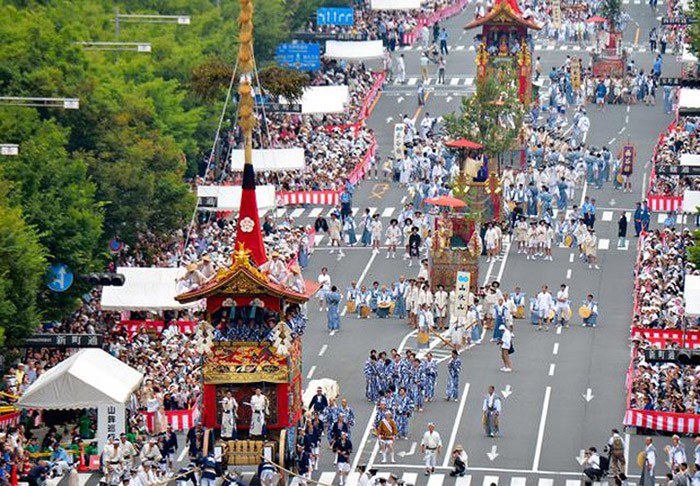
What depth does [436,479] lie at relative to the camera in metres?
87.6

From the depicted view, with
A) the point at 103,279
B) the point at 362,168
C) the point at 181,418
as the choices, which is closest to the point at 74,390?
the point at 181,418

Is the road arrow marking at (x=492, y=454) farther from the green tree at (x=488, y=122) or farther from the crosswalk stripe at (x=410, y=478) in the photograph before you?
the green tree at (x=488, y=122)

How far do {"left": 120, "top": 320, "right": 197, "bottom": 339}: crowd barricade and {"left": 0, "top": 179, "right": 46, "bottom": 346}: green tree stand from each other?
21.8 ft

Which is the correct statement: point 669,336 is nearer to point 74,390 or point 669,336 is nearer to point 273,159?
point 74,390

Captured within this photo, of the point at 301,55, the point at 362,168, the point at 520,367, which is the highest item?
the point at 301,55

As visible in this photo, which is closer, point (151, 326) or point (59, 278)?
point (59, 278)

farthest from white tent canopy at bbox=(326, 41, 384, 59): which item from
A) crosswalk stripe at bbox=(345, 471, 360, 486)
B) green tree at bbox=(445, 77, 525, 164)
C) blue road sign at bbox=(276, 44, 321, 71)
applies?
crosswalk stripe at bbox=(345, 471, 360, 486)

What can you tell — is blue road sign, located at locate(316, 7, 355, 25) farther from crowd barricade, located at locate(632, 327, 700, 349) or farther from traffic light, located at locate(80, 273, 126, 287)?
traffic light, located at locate(80, 273, 126, 287)

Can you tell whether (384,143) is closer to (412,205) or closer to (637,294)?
(412,205)

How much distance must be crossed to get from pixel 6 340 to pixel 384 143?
5287cm

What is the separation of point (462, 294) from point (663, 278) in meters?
9.69

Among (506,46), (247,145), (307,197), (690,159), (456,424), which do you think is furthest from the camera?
(506,46)

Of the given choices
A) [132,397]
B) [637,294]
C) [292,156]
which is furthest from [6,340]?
[292,156]

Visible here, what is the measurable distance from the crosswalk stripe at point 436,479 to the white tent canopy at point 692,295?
1416 cm
